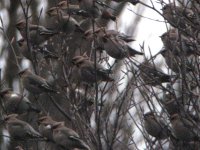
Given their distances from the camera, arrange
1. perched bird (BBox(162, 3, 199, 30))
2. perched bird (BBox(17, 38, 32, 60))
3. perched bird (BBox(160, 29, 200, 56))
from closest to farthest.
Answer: perched bird (BBox(160, 29, 200, 56))
perched bird (BBox(162, 3, 199, 30))
perched bird (BBox(17, 38, 32, 60))

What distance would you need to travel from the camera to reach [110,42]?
8.23 metres

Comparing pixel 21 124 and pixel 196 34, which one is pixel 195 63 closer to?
pixel 196 34

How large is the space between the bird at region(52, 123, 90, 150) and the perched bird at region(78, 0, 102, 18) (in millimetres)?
1252

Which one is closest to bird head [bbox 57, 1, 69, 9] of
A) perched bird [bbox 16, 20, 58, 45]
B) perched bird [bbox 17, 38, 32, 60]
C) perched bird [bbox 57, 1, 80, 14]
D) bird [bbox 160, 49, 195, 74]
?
perched bird [bbox 57, 1, 80, 14]

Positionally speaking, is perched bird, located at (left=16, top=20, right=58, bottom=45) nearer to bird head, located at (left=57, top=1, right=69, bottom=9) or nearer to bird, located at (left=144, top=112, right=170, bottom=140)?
bird head, located at (left=57, top=1, right=69, bottom=9)

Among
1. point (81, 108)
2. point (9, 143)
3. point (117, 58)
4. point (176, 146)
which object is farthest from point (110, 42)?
point (9, 143)

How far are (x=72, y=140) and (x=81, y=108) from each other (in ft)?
1.15

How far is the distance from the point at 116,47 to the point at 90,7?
0.83 meters

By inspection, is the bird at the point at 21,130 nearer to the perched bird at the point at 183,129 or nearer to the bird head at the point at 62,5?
the bird head at the point at 62,5

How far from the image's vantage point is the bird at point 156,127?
7.87 m

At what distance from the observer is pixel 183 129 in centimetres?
766

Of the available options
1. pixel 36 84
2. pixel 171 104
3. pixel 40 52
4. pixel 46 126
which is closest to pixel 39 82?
pixel 36 84

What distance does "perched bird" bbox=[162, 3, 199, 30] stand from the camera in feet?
24.9

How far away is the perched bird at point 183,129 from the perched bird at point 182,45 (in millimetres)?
610
